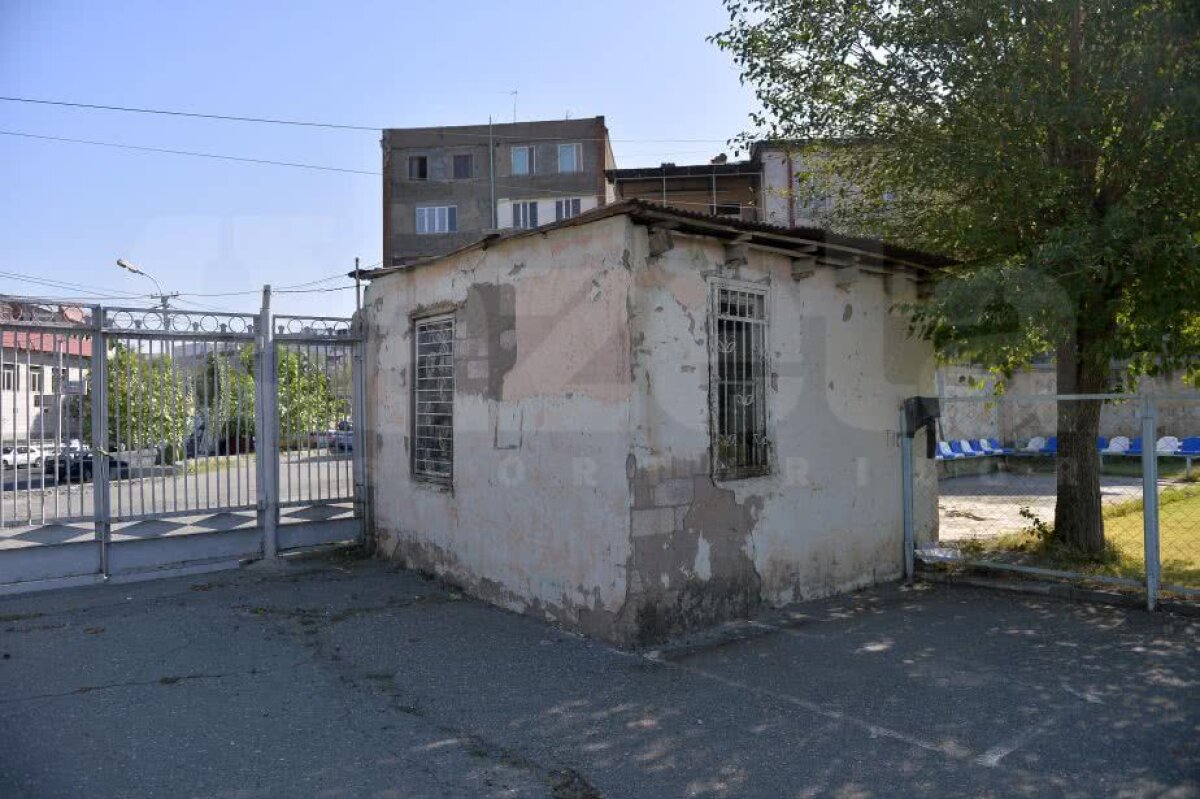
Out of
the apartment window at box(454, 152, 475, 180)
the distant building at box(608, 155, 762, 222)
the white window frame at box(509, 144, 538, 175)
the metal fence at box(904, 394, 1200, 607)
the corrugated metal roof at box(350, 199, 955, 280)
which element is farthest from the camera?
the apartment window at box(454, 152, 475, 180)

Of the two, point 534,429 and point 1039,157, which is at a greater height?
point 1039,157

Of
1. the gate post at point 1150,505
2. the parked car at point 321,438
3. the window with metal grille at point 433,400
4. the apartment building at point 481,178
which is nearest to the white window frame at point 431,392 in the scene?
the window with metal grille at point 433,400

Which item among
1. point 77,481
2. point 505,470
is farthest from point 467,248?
point 77,481

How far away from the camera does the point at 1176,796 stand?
3678mm

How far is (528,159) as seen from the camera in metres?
35.8

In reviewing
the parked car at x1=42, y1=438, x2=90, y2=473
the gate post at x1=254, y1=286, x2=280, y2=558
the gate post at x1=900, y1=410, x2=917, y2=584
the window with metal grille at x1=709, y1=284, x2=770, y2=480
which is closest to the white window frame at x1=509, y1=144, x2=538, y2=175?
the gate post at x1=254, y1=286, x2=280, y2=558

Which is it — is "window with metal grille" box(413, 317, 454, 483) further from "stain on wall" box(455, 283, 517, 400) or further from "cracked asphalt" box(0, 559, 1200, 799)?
"cracked asphalt" box(0, 559, 1200, 799)

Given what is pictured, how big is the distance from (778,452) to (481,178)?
3152cm

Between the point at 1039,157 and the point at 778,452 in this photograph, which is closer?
the point at 778,452

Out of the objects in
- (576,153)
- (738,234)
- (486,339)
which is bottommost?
(486,339)

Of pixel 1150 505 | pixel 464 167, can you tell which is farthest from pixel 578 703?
pixel 464 167

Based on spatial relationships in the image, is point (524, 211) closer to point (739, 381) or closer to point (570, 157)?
point (570, 157)

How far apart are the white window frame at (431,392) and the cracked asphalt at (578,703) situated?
153cm

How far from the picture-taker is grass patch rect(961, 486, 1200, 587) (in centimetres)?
792
